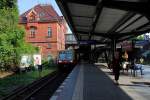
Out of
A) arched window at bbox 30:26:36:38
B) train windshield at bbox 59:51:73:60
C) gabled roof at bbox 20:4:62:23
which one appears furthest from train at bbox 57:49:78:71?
arched window at bbox 30:26:36:38

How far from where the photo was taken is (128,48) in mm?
26078

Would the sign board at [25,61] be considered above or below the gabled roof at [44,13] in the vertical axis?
below

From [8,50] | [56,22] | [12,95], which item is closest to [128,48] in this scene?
[12,95]

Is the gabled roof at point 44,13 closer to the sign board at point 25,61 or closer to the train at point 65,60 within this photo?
the train at point 65,60

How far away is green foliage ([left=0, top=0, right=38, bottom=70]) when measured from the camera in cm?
4962

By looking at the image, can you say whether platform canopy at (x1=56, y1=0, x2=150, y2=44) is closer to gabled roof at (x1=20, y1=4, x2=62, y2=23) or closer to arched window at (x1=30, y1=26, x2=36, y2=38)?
gabled roof at (x1=20, y1=4, x2=62, y2=23)

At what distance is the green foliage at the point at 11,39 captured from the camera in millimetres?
49625

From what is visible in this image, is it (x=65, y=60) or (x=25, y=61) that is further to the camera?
(x=65, y=60)

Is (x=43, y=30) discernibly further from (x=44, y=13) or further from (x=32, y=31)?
(x=44, y=13)

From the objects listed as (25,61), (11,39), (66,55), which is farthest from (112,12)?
(66,55)

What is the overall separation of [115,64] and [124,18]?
197 inches

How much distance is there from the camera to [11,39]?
5559 centimetres

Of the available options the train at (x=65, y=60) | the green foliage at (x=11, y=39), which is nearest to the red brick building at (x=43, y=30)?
the green foliage at (x=11, y=39)

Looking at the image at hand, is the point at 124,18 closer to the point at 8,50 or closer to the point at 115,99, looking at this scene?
the point at 115,99
